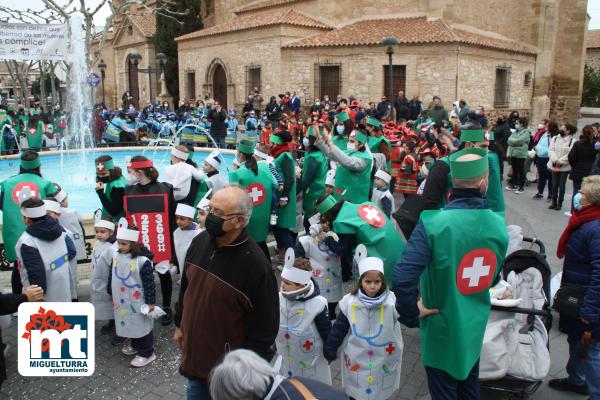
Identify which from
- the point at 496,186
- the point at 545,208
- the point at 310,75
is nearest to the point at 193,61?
the point at 310,75

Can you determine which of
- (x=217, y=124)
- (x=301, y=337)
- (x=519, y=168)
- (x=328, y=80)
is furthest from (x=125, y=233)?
(x=328, y=80)

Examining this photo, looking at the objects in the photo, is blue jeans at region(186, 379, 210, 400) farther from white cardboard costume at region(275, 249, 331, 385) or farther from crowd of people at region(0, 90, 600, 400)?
white cardboard costume at region(275, 249, 331, 385)

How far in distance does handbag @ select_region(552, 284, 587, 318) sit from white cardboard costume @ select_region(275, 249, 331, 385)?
73.3 inches

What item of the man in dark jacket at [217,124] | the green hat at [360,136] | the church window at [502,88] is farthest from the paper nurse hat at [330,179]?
the church window at [502,88]

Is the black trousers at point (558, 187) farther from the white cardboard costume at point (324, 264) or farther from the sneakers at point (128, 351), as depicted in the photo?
the sneakers at point (128, 351)

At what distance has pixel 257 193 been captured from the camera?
677 cm

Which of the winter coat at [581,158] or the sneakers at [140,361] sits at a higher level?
the winter coat at [581,158]

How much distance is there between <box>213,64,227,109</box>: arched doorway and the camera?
33269mm

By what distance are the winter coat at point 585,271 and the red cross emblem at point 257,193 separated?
363 cm

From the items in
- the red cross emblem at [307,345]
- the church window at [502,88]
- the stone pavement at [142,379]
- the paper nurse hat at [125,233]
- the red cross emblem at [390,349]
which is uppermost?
the church window at [502,88]

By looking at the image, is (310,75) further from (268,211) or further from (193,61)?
(268,211)

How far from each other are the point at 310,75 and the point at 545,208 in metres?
17.9

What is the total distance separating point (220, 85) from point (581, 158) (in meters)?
26.1

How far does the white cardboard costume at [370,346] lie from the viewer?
12.7ft
